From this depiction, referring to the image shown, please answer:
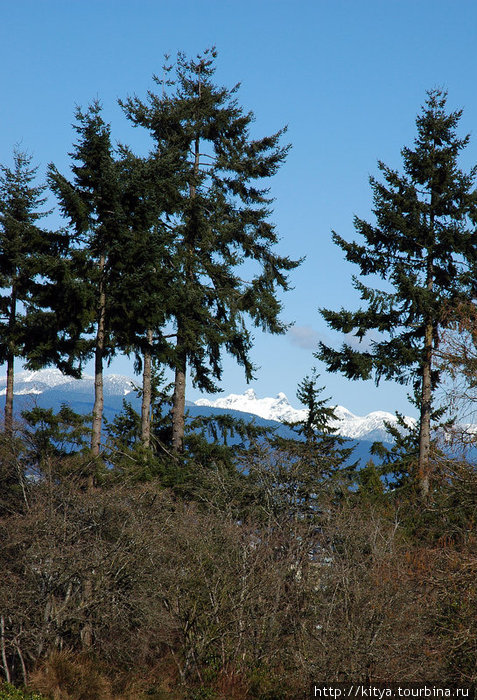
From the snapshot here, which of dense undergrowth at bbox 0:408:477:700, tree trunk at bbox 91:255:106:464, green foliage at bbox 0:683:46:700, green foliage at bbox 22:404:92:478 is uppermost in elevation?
tree trunk at bbox 91:255:106:464

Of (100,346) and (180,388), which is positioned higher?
(100,346)

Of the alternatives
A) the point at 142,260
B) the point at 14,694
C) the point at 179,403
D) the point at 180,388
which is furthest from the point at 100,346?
the point at 14,694

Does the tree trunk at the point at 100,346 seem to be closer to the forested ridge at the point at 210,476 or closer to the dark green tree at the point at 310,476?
the forested ridge at the point at 210,476

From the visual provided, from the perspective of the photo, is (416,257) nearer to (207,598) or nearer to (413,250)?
(413,250)

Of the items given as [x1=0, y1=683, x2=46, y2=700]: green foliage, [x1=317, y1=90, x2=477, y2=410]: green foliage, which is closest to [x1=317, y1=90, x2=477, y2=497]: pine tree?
[x1=317, y1=90, x2=477, y2=410]: green foliage

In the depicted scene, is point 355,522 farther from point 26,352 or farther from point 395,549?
point 26,352

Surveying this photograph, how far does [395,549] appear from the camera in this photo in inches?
802

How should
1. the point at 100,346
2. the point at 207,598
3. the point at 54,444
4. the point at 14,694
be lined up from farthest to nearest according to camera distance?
the point at 100,346, the point at 54,444, the point at 207,598, the point at 14,694

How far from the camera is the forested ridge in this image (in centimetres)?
1612

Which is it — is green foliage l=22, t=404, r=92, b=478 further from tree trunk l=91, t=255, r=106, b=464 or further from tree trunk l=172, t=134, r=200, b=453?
tree trunk l=172, t=134, r=200, b=453

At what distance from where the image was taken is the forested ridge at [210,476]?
16125mm

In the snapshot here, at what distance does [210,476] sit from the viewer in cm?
2384

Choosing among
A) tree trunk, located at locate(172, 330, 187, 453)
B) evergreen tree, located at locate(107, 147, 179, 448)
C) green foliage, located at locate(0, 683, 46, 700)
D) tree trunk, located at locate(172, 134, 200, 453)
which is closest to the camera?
green foliage, located at locate(0, 683, 46, 700)

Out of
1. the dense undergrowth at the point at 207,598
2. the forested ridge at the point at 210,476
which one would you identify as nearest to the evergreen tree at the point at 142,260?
the forested ridge at the point at 210,476
